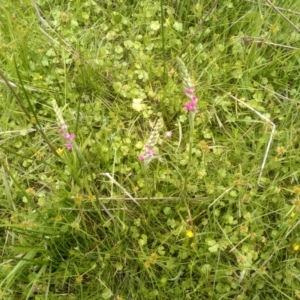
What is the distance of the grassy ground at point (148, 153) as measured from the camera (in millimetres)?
1700

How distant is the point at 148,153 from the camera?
1.35m

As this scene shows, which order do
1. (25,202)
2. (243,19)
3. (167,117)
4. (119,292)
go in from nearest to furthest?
(119,292) < (25,202) < (167,117) < (243,19)

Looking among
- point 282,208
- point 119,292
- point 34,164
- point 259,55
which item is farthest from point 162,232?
point 259,55

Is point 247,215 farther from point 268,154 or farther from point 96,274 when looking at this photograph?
point 96,274

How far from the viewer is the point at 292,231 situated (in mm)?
1740

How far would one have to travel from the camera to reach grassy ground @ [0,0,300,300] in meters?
1.70

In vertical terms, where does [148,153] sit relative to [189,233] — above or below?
above

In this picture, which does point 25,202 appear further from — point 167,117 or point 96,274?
point 167,117

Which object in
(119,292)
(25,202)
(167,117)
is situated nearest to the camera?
(119,292)

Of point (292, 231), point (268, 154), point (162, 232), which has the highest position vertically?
point (268, 154)

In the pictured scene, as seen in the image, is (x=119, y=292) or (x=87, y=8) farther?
(x=87, y=8)

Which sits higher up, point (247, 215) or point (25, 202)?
point (247, 215)

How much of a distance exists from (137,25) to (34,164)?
792 mm

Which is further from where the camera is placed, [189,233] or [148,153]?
[189,233]
